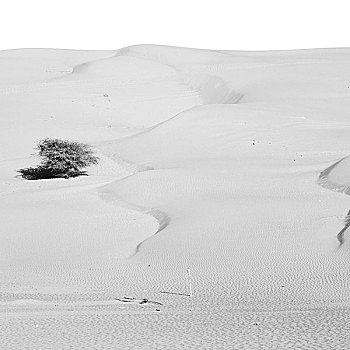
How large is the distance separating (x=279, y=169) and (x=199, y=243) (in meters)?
7.53

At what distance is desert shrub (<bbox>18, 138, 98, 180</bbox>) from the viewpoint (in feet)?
93.4

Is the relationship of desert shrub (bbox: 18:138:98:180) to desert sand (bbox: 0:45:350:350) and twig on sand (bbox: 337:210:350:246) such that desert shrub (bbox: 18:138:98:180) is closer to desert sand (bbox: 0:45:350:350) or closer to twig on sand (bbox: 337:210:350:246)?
desert sand (bbox: 0:45:350:350)

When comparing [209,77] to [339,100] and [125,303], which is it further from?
[125,303]

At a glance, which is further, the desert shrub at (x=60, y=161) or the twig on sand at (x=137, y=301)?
the desert shrub at (x=60, y=161)

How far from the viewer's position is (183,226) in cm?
1767

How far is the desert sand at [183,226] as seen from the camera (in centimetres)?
941

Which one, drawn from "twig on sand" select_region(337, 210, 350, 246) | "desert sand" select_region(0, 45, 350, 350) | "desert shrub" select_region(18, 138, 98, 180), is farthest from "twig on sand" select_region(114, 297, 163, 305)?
"desert shrub" select_region(18, 138, 98, 180)

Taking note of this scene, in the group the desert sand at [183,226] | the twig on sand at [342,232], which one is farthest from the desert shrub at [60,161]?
the twig on sand at [342,232]

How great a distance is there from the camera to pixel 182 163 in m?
27.0

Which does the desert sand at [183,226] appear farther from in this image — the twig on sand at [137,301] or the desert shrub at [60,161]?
the desert shrub at [60,161]

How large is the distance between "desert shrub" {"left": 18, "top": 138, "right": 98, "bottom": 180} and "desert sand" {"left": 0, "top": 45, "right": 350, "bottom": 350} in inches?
21.3

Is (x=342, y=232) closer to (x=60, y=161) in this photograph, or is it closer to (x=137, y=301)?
(x=137, y=301)

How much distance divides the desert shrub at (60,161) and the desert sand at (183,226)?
54 cm

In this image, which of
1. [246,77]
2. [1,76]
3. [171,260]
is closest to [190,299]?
[171,260]
